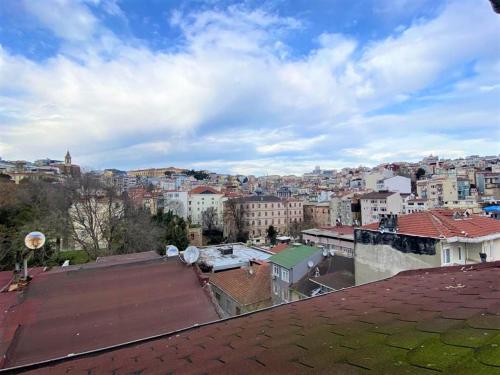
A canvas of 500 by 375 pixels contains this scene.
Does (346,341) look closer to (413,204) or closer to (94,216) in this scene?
(94,216)

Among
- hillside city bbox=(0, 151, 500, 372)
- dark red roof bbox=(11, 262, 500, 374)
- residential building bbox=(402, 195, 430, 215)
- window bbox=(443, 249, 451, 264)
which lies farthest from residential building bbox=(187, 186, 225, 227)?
dark red roof bbox=(11, 262, 500, 374)

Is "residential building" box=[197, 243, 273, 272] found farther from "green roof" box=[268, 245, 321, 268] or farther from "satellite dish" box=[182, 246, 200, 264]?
"satellite dish" box=[182, 246, 200, 264]

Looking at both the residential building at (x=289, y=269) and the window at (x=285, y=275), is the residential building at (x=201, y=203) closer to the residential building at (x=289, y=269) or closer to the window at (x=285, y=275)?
the residential building at (x=289, y=269)

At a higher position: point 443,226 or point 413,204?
point 443,226

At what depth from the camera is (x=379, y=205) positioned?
4659 centimetres

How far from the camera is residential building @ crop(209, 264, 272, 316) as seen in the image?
15414mm

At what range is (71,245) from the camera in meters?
27.8

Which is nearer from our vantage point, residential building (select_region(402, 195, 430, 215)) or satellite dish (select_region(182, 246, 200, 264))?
satellite dish (select_region(182, 246, 200, 264))

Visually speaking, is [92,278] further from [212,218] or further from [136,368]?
[212,218]

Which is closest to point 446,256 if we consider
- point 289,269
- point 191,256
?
point 289,269

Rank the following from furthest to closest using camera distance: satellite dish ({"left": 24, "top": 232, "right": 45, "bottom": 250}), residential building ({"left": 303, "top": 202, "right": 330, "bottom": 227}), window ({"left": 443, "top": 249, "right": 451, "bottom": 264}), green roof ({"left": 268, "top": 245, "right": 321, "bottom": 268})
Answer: residential building ({"left": 303, "top": 202, "right": 330, "bottom": 227}) → green roof ({"left": 268, "top": 245, "right": 321, "bottom": 268}) → window ({"left": 443, "top": 249, "right": 451, "bottom": 264}) → satellite dish ({"left": 24, "top": 232, "right": 45, "bottom": 250})

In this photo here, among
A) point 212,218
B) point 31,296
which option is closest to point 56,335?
point 31,296

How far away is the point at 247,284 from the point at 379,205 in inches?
1396

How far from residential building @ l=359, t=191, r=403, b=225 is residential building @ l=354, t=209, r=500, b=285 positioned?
34.1m
